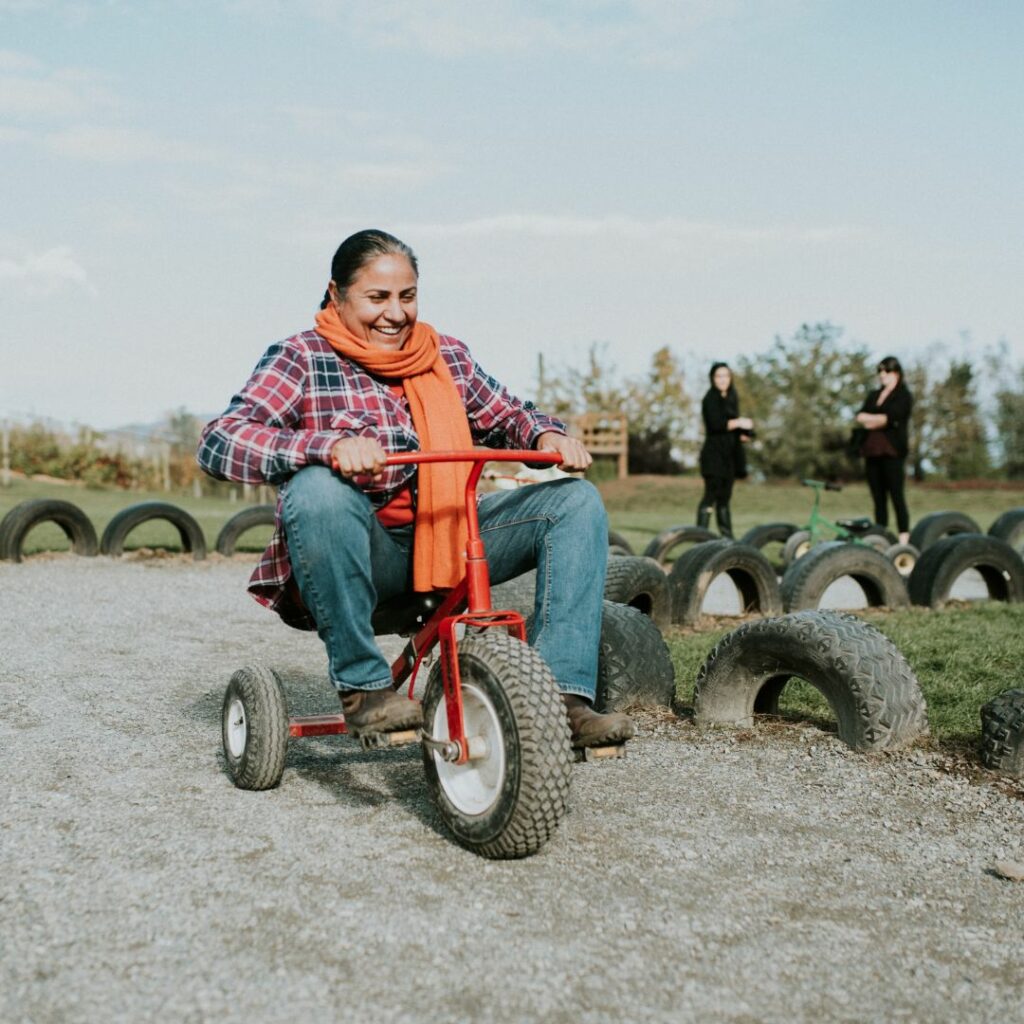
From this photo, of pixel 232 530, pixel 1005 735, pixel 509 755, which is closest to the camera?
pixel 509 755

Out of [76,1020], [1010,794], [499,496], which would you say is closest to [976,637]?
[1010,794]

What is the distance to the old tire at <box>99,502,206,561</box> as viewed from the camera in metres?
11.3

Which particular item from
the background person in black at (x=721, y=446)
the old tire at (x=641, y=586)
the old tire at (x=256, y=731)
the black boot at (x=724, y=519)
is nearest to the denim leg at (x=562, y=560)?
the old tire at (x=256, y=731)

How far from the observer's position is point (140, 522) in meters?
11.4

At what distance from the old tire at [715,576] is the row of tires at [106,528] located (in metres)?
5.76

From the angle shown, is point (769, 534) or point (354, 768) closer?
point (354, 768)

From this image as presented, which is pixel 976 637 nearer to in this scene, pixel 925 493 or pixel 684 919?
pixel 684 919

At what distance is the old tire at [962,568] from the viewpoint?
824 centimetres

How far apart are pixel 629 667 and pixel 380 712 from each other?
161 cm

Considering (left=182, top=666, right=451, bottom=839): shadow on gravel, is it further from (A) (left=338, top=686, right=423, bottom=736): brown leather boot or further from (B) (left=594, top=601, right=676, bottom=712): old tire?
(B) (left=594, top=601, right=676, bottom=712): old tire

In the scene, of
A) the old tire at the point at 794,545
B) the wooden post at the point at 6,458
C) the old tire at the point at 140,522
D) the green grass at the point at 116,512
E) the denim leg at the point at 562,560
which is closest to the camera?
the denim leg at the point at 562,560

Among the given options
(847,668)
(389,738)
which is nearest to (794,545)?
(847,668)

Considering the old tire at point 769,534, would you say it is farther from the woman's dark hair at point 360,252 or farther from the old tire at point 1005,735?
the woman's dark hair at point 360,252

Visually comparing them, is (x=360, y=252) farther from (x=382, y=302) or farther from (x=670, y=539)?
(x=670, y=539)
